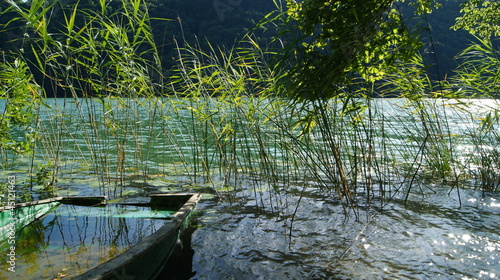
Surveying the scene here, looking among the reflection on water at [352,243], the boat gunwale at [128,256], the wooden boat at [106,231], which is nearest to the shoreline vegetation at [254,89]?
the reflection on water at [352,243]

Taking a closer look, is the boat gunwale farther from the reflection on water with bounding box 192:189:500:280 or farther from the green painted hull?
the green painted hull

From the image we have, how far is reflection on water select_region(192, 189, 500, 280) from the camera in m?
2.83

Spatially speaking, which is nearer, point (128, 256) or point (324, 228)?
point (128, 256)

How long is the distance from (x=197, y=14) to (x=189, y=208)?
4696 cm

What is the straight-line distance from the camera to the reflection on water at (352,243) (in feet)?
9.30

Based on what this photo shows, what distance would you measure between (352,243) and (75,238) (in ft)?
8.40

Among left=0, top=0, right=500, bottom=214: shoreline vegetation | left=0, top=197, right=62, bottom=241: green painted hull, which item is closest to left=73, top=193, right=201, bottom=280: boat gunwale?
left=0, top=0, right=500, bottom=214: shoreline vegetation

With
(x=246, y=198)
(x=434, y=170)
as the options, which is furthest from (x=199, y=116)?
(x=434, y=170)

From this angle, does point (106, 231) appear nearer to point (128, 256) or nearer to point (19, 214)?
point (19, 214)

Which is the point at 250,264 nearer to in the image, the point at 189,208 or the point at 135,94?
the point at 189,208

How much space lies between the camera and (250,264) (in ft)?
9.73

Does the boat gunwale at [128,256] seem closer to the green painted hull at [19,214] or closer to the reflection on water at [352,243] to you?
the reflection on water at [352,243]

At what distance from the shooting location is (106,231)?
11.4 ft

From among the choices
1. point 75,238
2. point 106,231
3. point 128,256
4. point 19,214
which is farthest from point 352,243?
point 19,214
